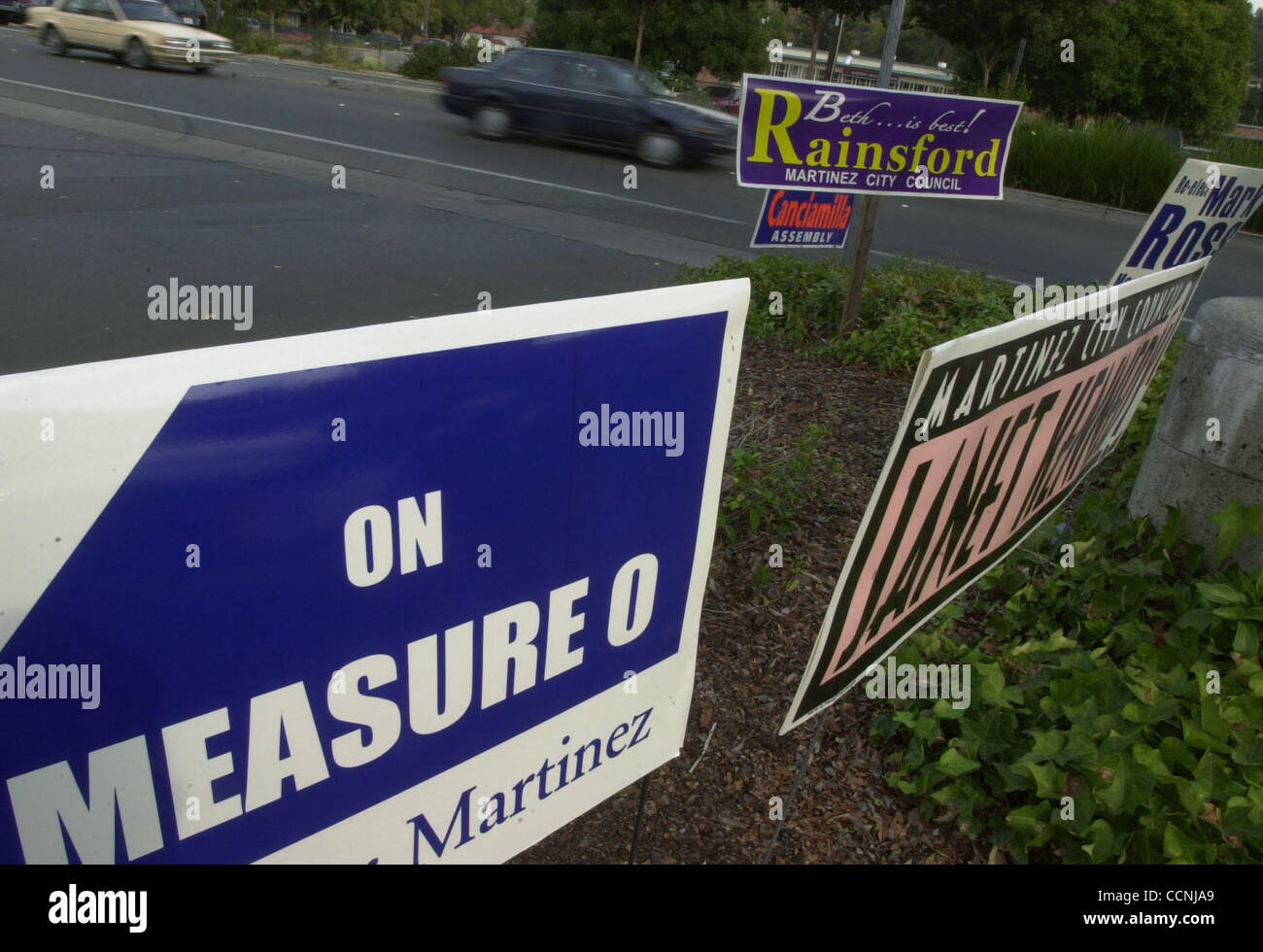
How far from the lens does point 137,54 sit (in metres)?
21.3

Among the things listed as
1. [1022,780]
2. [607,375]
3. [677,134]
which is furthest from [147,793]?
[677,134]

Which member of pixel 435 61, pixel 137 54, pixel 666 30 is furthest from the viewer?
pixel 666 30

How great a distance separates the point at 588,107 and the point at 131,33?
12093 mm

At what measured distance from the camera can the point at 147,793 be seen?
112 centimetres

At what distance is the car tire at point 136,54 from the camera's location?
21109 mm

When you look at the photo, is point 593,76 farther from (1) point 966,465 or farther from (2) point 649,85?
(1) point 966,465

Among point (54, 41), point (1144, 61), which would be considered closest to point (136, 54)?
point (54, 41)

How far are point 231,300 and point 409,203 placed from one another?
4516 millimetres

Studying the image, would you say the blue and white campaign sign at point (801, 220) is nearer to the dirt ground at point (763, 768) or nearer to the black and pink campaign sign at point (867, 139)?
the black and pink campaign sign at point (867, 139)

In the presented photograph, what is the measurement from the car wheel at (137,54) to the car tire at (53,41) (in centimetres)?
220

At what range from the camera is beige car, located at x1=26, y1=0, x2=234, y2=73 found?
20938mm

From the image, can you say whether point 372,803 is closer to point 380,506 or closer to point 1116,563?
point 380,506

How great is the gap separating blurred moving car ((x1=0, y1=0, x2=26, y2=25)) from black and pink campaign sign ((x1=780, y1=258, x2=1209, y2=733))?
1550 inches

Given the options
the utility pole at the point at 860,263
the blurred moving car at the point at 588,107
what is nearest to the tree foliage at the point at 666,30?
the blurred moving car at the point at 588,107
